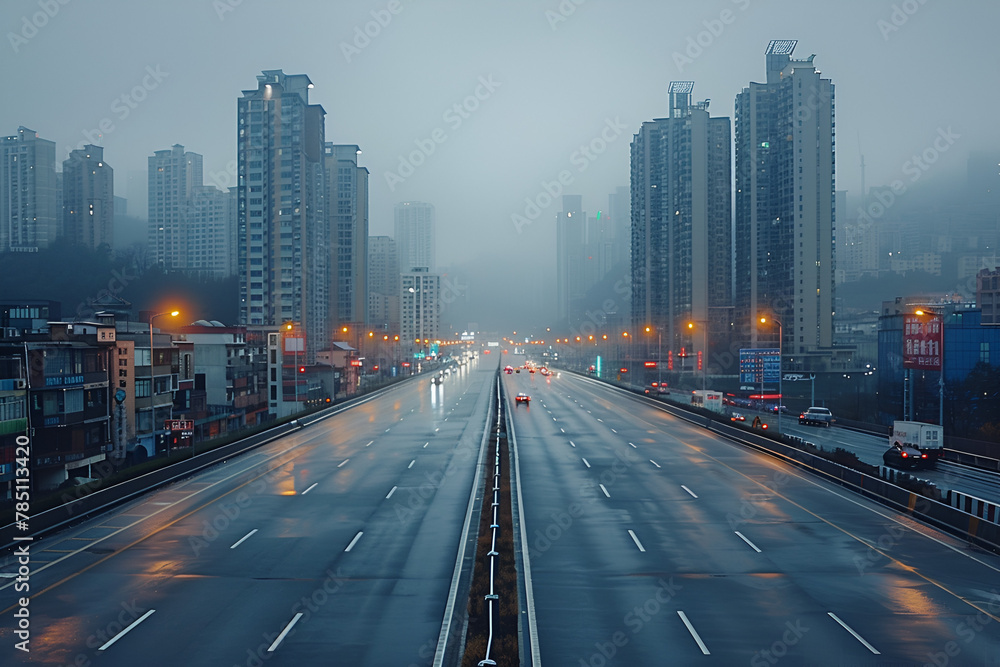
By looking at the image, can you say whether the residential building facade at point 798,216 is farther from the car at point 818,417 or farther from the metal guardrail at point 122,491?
the metal guardrail at point 122,491

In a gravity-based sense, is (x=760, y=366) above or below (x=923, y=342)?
below

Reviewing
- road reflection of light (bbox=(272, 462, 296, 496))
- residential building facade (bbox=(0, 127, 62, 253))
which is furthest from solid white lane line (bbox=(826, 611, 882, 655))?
residential building facade (bbox=(0, 127, 62, 253))

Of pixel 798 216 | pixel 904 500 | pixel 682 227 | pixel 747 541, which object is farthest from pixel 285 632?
pixel 682 227

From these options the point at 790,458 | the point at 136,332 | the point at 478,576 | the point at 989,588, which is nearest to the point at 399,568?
the point at 478,576

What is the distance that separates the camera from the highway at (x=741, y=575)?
14102 mm

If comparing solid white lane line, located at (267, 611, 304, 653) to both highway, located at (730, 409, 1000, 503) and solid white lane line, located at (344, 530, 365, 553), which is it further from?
highway, located at (730, 409, 1000, 503)

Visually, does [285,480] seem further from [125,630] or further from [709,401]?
[709,401]

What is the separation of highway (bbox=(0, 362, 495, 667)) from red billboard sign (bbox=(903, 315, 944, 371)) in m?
24.9

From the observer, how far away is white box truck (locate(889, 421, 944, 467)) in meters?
40.5

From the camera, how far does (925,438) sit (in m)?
41.0

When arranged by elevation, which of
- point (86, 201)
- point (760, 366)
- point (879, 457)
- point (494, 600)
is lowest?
point (879, 457)

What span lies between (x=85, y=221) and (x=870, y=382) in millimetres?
164477

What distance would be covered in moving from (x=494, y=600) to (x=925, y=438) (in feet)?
114

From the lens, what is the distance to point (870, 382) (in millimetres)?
128875
